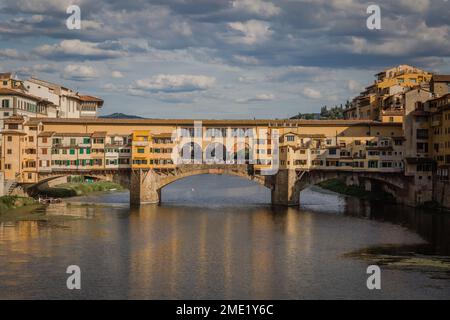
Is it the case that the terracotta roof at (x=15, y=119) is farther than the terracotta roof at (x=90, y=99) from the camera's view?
No

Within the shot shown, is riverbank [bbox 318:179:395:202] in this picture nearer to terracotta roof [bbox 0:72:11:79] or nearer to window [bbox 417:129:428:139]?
window [bbox 417:129:428:139]

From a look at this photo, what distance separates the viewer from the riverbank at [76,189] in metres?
78.5

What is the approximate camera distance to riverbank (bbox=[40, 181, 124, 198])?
3091 inches

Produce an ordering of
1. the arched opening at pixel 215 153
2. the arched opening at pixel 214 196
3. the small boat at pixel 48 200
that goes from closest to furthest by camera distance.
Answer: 1. the small boat at pixel 48 200
2. the arched opening at pixel 215 153
3. the arched opening at pixel 214 196

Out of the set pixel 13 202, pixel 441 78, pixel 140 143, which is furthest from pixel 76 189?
pixel 441 78

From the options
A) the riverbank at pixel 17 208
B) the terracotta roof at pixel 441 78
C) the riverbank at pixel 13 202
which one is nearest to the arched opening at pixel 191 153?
the riverbank at pixel 17 208

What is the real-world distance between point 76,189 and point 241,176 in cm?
2491

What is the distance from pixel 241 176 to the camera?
71.5 meters

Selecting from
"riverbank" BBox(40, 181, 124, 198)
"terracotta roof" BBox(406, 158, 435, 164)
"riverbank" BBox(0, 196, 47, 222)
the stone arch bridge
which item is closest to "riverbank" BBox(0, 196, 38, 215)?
"riverbank" BBox(0, 196, 47, 222)

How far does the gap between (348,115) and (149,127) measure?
42.0 metres

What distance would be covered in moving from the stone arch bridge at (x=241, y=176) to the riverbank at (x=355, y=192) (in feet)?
15.8

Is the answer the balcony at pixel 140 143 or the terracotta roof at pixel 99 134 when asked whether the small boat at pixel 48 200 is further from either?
the balcony at pixel 140 143

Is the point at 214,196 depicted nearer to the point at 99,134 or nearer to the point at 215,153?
the point at 215,153
